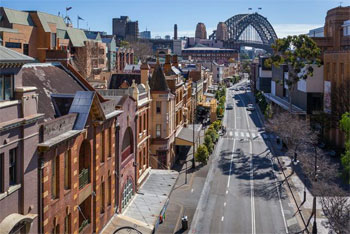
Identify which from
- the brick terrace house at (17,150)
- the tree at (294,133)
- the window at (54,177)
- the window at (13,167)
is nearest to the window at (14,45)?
the tree at (294,133)

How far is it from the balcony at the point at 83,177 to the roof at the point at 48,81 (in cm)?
376

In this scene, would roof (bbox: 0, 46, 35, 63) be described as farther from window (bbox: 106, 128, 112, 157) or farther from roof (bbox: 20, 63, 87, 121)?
window (bbox: 106, 128, 112, 157)

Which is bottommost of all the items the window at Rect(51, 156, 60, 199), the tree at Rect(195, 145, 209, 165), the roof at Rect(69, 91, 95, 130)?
the tree at Rect(195, 145, 209, 165)

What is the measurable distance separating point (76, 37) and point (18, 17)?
2464 centimetres

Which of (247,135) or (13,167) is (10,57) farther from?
(247,135)

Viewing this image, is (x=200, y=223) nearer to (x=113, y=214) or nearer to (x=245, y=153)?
(x=113, y=214)

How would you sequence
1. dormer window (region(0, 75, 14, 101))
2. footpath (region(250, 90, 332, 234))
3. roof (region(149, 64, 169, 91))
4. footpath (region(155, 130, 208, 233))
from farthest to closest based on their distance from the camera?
1. roof (region(149, 64, 169, 91))
2. footpath (region(155, 130, 208, 233))
3. footpath (region(250, 90, 332, 234))
4. dormer window (region(0, 75, 14, 101))

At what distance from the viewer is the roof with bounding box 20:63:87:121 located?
2288 cm

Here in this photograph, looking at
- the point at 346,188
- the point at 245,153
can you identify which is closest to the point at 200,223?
the point at 346,188

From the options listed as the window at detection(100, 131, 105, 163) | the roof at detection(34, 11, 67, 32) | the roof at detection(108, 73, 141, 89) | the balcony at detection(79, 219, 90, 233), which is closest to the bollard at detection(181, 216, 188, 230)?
the window at detection(100, 131, 105, 163)

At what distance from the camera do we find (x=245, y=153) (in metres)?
69.6

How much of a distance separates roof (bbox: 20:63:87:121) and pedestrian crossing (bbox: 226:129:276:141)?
59728 mm

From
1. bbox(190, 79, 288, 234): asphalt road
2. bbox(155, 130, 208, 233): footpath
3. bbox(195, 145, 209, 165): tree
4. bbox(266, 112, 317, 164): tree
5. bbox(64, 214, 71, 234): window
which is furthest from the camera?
bbox(266, 112, 317, 164): tree

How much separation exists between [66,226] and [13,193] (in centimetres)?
618
